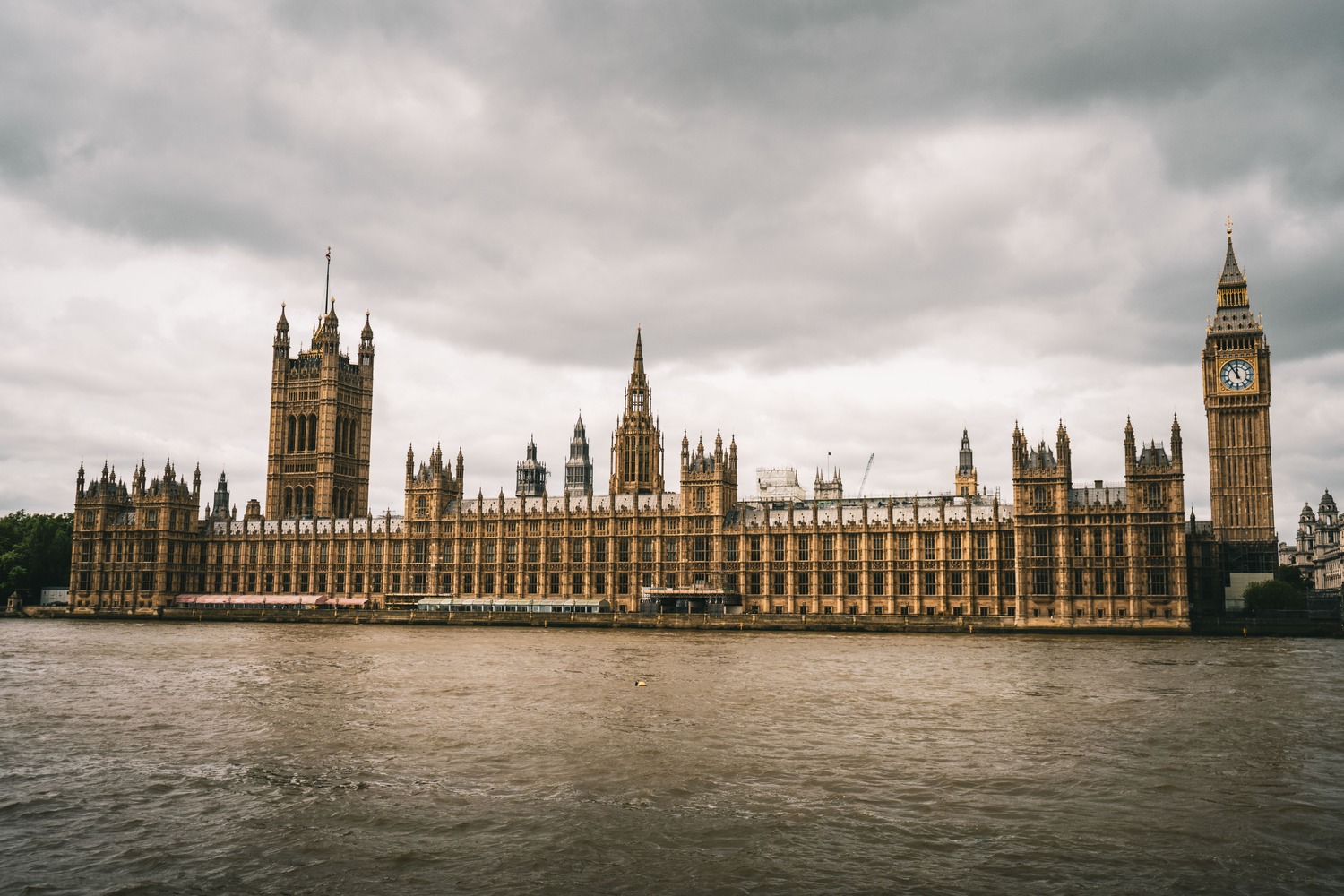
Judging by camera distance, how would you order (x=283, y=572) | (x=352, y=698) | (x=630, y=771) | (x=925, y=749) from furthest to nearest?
1. (x=283, y=572)
2. (x=352, y=698)
3. (x=925, y=749)
4. (x=630, y=771)

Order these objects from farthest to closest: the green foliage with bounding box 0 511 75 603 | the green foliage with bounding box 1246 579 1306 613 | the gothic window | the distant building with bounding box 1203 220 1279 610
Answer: the green foliage with bounding box 0 511 75 603, the distant building with bounding box 1203 220 1279 610, the gothic window, the green foliage with bounding box 1246 579 1306 613

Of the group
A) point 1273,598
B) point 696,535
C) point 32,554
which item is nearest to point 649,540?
point 696,535

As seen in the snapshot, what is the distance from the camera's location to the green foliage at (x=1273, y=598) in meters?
107

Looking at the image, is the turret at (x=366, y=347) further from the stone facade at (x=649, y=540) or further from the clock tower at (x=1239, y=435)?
the clock tower at (x=1239, y=435)

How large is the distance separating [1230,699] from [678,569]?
288 ft

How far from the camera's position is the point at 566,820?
2672 centimetres

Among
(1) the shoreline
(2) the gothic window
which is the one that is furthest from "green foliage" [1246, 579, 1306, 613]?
(2) the gothic window

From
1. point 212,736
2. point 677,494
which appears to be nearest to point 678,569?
point 677,494

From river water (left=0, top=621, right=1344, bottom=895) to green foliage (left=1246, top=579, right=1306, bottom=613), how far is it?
172ft

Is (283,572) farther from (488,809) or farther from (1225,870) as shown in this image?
(1225,870)

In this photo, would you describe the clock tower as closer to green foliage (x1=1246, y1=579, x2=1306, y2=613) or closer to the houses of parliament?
the houses of parliament

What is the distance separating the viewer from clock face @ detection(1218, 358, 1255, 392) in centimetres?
13130

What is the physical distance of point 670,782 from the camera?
1227 inches

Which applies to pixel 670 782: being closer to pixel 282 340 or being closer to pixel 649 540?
pixel 649 540
